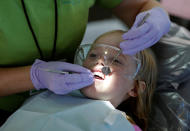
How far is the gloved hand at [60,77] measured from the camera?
111cm

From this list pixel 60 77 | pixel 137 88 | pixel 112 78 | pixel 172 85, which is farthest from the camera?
pixel 172 85

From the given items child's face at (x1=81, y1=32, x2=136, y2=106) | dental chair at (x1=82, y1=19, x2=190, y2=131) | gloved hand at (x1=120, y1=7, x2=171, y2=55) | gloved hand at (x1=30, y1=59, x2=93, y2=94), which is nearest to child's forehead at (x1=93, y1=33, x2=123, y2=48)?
child's face at (x1=81, y1=32, x2=136, y2=106)

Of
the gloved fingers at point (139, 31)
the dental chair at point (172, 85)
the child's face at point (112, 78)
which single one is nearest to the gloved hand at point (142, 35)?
the gloved fingers at point (139, 31)

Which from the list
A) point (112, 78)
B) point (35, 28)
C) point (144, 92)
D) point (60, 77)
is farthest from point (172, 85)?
point (35, 28)

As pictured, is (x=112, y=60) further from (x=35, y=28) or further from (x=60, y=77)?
(x=35, y=28)

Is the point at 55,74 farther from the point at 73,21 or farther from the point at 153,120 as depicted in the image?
the point at 153,120

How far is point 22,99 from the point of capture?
1.37 meters

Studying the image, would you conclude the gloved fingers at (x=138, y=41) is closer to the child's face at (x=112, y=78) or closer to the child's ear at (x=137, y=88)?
the child's face at (x=112, y=78)

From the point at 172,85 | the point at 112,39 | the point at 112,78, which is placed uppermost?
the point at 112,39

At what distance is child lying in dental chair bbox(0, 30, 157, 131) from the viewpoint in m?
1.07

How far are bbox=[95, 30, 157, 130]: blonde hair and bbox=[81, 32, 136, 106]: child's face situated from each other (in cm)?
6

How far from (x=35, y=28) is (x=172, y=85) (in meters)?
0.95

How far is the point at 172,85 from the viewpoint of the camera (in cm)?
149

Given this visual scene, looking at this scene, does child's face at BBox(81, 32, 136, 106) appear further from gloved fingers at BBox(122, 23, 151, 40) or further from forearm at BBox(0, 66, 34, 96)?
forearm at BBox(0, 66, 34, 96)
